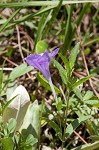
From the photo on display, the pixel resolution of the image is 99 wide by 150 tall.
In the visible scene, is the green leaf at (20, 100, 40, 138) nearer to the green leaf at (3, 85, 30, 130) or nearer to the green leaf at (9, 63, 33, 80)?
the green leaf at (3, 85, 30, 130)

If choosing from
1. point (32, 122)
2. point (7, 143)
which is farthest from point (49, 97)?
point (7, 143)

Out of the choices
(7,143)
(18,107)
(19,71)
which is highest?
(19,71)

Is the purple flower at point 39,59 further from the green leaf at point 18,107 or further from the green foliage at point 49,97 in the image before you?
the green leaf at point 18,107

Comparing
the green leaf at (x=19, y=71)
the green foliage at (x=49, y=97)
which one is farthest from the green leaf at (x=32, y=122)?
the green leaf at (x=19, y=71)

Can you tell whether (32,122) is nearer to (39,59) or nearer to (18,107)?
(18,107)

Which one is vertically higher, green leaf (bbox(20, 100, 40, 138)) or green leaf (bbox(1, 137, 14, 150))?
green leaf (bbox(20, 100, 40, 138))

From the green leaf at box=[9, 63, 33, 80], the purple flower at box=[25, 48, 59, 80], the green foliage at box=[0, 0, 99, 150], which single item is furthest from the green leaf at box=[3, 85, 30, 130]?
the purple flower at box=[25, 48, 59, 80]

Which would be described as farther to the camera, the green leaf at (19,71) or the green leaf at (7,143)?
the green leaf at (19,71)

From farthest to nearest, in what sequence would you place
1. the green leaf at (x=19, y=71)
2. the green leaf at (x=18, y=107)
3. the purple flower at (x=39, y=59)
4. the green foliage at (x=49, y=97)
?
1. the green leaf at (x=19, y=71)
2. the green leaf at (x=18, y=107)
3. the green foliage at (x=49, y=97)
4. the purple flower at (x=39, y=59)

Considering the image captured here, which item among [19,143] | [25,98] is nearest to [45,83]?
[25,98]

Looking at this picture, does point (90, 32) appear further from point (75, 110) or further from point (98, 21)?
point (75, 110)

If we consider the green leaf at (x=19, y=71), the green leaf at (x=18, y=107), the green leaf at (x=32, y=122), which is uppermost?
the green leaf at (x=19, y=71)
